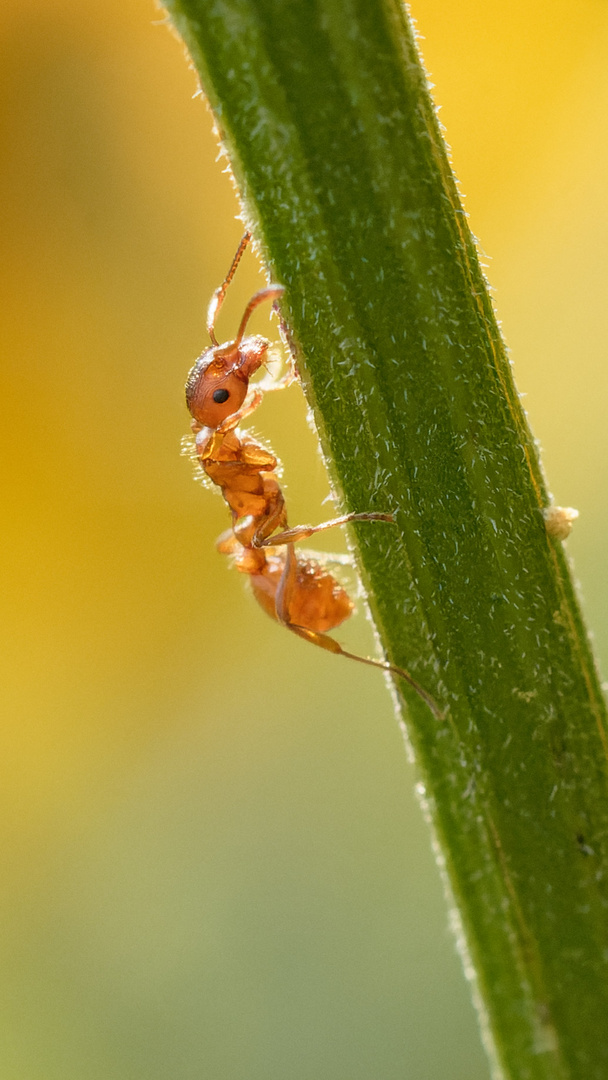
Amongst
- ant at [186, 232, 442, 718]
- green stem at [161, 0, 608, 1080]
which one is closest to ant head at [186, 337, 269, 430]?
ant at [186, 232, 442, 718]

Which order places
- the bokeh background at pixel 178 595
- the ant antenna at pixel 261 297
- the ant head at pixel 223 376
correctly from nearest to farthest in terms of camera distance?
the ant antenna at pixel 261 297, the ant head at pixel 223 376, the bokeh background at pixel 178 595

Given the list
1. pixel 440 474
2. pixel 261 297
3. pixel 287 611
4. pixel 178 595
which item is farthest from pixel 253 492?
pixel 178 595

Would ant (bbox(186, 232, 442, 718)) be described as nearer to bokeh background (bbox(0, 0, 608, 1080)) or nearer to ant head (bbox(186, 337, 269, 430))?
ant head (bbox(186, 337, 269, 430))

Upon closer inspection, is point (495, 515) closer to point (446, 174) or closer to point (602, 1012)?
point (446, 174)

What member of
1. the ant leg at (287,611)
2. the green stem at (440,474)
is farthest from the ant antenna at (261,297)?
the ant leg at (287,611)

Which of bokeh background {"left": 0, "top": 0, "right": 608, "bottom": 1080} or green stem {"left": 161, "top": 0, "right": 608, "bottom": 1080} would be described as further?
bokeh background {"left": 0, "top": 0, "right": 608, "bottom": 1080}

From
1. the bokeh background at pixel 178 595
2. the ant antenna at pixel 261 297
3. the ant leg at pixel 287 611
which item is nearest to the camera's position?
the ant antenna at pixel 261 297

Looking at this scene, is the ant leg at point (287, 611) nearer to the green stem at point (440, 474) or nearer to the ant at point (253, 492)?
the ant at point (253, 492)
